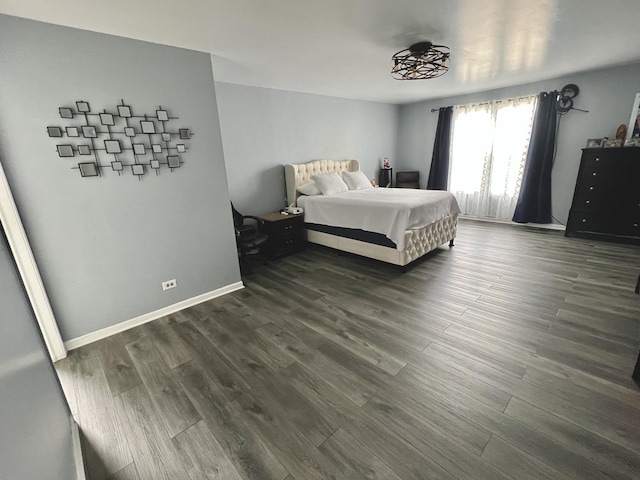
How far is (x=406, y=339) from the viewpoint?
6.93 ft

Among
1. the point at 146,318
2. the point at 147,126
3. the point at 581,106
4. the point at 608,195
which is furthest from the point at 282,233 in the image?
the point at 581,106

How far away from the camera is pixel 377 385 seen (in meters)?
1.70

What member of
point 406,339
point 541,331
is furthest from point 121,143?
point 541,331

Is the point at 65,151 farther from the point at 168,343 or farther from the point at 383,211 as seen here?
the point at 383,211

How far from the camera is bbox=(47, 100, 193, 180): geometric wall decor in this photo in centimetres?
200

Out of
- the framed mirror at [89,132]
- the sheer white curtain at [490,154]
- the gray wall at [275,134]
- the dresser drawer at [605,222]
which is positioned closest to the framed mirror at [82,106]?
the framed mirror at [89,132]

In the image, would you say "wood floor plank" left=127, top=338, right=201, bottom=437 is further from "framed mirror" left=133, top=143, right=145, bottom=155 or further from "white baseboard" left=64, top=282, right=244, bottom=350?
"framed mirror" left=133, top=143, right=145, bottom=155

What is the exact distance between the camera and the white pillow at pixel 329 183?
4359mm

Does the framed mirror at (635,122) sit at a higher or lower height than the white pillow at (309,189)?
higher

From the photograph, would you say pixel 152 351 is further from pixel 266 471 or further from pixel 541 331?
pixel 541 331

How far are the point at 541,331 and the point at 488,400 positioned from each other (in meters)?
0.98

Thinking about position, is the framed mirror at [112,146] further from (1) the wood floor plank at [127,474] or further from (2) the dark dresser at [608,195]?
(2) the dark dresser at [608,195]

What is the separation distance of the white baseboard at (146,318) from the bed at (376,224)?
1514 mm

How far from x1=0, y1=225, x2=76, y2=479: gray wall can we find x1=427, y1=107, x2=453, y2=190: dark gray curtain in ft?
20.7
